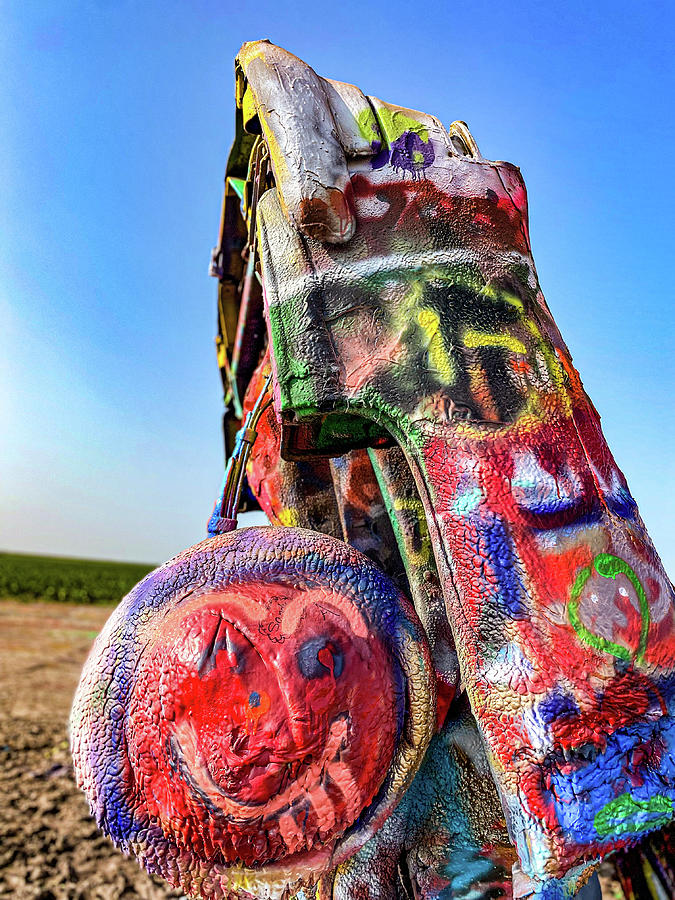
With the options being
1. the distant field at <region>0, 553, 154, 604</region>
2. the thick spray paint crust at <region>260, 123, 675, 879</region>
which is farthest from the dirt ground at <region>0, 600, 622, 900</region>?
the distant field at <region>0, 553, 154, 604</region>

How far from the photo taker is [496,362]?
794mm

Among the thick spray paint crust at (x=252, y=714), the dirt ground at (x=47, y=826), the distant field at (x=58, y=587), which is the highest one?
the distant field at (x=58, y=587)

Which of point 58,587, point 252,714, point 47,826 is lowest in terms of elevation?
point 47,826

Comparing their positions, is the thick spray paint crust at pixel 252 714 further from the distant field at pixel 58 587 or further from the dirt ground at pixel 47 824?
the distant field at pixel 58 587

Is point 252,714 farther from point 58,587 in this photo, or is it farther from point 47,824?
point 58,587

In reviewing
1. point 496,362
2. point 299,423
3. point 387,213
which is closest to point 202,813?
point 299,423

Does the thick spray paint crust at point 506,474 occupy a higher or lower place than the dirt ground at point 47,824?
higher

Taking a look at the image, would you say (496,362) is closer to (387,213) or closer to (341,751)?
(387,213)

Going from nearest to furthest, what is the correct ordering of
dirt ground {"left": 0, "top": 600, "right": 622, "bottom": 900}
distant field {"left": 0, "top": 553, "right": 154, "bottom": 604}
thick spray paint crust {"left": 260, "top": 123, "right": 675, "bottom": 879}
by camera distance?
1. thick spray paint crust {"left": 260, "top": 123, "right": 675, "bottom": 879}
2. dirt ground {"left": 0, "top": 600, "right": 622, "bottom": 900}
3. distant field {"left": 0, "top": 553, "right": 154, "bottom": 604}

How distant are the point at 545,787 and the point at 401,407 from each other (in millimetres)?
455

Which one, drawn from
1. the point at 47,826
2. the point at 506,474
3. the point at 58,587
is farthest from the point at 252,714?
the point at 58,587

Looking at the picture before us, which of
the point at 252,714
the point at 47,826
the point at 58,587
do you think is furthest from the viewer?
the point at 58,587

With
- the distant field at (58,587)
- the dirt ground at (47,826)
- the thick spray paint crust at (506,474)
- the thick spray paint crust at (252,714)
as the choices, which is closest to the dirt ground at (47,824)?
the dirt ground at (47,826)

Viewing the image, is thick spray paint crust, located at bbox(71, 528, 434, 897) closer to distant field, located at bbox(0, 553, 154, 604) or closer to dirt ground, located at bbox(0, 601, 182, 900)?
dirt ground, located at bbox(0, 601, 182, 900)
